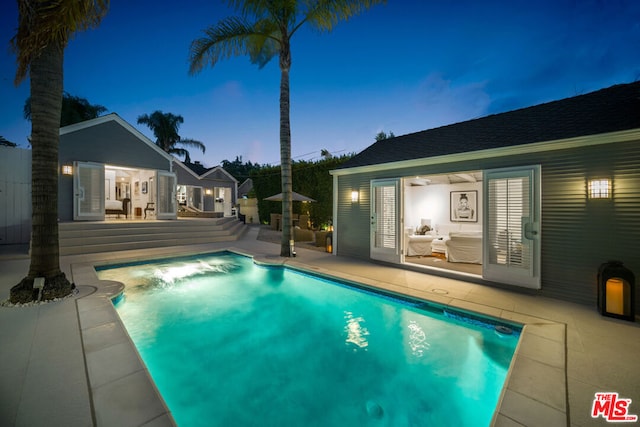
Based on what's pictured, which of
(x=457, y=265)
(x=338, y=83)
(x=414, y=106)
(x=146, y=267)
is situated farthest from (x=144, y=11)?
(x=414, y=106)

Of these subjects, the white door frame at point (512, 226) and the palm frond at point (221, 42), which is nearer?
the white door frame at point (512, 226)

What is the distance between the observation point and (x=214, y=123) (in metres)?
29.0

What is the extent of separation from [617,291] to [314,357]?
4710 millimetres

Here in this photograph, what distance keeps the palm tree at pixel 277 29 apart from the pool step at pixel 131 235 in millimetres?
5556

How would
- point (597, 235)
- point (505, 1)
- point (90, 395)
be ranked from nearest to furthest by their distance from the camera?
point (90, 395)
point (597, 235)
point (505, 1)

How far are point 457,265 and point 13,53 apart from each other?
10361 mm

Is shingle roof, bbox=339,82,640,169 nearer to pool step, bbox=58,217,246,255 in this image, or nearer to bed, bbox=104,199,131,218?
pool step, bbox=58,217,246,255

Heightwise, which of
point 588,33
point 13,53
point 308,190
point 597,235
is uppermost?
point 588,33

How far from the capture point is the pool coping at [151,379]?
2.13 metres

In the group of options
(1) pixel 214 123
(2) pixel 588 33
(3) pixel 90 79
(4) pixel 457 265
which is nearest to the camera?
(4) pixel 457 265

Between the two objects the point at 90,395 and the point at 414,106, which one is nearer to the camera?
the point at 90,395

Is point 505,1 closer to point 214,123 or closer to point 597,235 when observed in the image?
point 597,235
